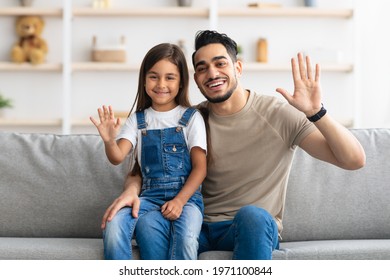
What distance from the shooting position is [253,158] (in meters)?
2.46

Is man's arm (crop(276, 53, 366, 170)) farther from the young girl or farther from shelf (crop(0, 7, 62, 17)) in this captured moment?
shelf (crop(0, 7, 62, 17))

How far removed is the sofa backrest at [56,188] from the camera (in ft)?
8.79

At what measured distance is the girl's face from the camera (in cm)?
253

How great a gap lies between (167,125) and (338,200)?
0.77m

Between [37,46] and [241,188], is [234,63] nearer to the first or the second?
[241,188]

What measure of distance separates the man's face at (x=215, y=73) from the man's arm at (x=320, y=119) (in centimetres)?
29

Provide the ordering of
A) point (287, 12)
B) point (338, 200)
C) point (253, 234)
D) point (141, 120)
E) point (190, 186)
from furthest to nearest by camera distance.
Result: point (287, 12), point (338, 200), point (141, 120), point (190, 186), point (253, 234)

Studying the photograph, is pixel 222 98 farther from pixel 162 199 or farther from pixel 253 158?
pixel 162 199

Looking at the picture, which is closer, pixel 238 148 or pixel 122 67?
pixel 238 148

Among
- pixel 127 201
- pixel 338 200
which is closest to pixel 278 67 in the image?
pixel 338 200

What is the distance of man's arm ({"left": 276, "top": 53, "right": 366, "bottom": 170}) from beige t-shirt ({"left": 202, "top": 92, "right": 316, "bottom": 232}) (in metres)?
0.17

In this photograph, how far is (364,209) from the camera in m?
2.68
